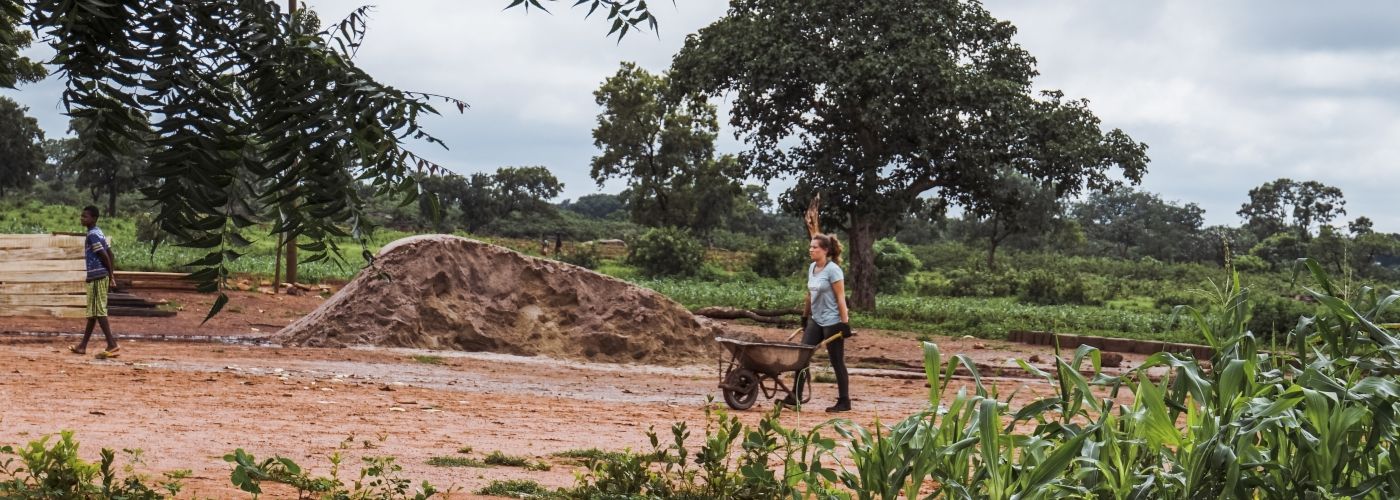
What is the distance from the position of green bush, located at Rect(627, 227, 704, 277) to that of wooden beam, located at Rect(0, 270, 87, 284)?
78.6 feet

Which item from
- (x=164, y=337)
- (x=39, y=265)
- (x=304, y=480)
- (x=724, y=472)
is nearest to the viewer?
(x=304, y=480)

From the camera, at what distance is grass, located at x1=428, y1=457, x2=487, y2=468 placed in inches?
257

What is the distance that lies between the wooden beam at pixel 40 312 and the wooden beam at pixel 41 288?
213 millimetres

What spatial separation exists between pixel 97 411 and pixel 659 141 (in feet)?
136

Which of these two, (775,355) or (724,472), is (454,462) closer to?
(724,472)

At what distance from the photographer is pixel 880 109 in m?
26.6

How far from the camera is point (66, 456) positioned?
14.8ft

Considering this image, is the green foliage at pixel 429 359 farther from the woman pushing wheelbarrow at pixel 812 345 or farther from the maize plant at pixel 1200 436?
the maize plant at pixel 1200 436

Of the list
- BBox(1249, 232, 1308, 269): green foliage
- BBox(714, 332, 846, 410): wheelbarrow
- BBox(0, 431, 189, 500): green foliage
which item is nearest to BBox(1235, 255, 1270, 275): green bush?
BBox(1249, 232, 1308, 269): green foliage

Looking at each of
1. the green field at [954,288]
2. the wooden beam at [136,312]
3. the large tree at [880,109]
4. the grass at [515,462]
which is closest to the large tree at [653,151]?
the green field at [954,288]

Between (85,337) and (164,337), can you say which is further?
(164,337)

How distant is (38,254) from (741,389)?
12.7 m

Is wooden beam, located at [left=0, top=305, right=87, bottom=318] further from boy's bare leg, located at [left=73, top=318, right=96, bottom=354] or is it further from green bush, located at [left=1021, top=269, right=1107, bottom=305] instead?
green bush, located at [left=1021, top=269, right=1107, bottom=305]

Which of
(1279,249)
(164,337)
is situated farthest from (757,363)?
(1279,249)
